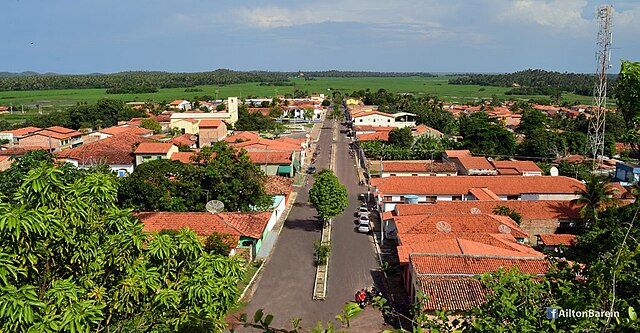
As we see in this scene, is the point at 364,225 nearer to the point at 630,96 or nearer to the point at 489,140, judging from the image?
the point at 630,96

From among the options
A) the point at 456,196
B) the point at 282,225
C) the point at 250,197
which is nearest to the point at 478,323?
the point at 250,197

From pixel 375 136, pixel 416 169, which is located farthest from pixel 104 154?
pixel 375 136

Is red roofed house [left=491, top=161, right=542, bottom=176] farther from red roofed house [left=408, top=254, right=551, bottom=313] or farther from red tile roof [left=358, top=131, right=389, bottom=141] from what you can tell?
red roofed house [left=408, top=254, right=551, bottom=313]

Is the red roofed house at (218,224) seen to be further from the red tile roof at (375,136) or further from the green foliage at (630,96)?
the red tile roof at (375,136)

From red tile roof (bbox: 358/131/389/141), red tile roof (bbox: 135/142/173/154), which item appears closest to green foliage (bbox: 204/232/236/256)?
red tile roof (bbox: 135/142/173/154)

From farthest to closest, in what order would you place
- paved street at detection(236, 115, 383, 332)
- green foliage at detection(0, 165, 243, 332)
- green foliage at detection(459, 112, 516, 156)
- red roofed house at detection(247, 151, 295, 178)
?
green foliage at detection(459, 112, 516, 156) → red roofed house at detection(247, 151, 295, 178) → paved street at detection(236, 115, 383, 332) → green foliage at detection(0, 165, 243, 332)
